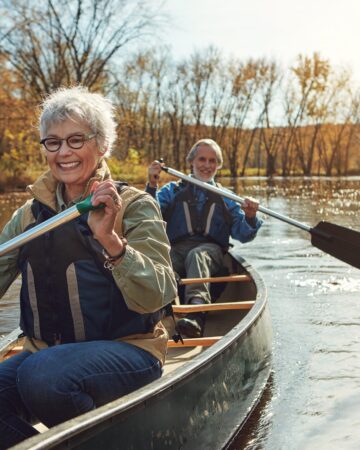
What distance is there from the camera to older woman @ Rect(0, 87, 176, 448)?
5.97 feet

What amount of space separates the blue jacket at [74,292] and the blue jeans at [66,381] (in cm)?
9

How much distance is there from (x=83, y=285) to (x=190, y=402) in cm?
61

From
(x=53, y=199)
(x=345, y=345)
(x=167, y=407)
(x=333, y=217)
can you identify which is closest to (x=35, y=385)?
(x=167, y=407)

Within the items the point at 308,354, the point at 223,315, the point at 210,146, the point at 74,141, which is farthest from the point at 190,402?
the point at 210,146

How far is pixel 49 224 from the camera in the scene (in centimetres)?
195

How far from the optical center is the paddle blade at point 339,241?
4391 mm

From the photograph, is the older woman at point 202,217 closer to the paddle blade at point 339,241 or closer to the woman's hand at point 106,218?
the paddle blade at point 339,241

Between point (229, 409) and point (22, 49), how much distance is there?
19.7 metres

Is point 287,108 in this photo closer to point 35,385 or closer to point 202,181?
point 202,181

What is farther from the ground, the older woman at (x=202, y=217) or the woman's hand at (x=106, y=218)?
the woman's hand at (x=106, y=218)

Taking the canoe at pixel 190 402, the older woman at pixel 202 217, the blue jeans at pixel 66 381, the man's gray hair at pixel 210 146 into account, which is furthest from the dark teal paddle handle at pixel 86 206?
the man's gray hair at pixel 210 146

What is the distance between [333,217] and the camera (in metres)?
12.4

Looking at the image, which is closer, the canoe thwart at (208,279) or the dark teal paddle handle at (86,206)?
the dark teal paddle handle at (86,206)

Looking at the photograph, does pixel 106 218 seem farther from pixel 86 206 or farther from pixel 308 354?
pixel 308 354
